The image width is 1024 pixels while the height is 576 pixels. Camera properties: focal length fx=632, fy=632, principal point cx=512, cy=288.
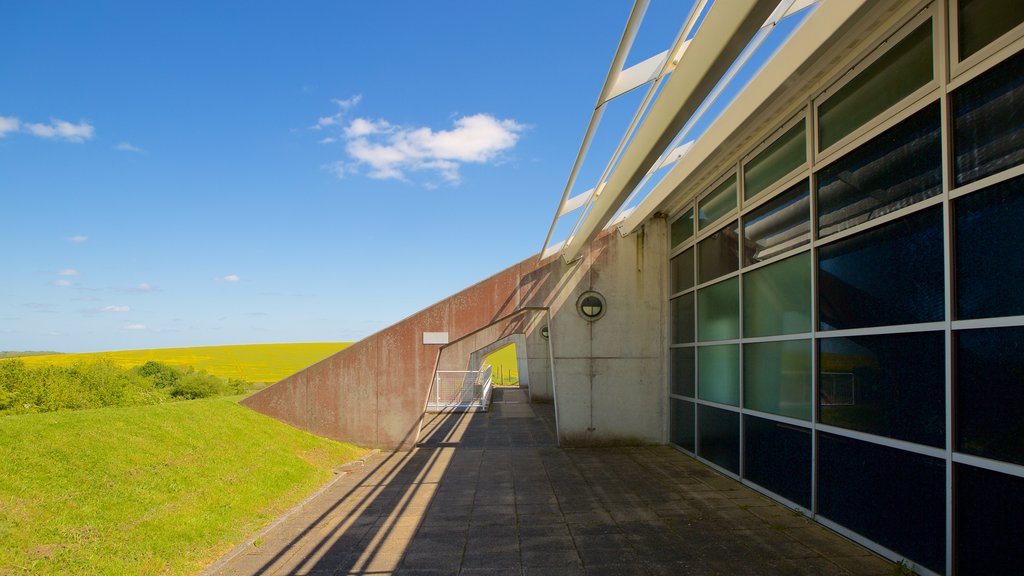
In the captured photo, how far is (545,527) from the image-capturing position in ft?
22.4

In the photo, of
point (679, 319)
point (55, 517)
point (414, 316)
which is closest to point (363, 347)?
point (414, 316)

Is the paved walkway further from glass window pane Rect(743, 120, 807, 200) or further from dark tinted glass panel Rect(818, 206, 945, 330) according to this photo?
glass window pane Rect(743, 120, 807, 200)

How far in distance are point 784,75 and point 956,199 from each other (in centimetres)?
234

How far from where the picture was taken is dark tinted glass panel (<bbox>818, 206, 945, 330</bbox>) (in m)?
5.04

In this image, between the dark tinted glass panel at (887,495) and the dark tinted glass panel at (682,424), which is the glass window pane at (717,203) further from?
the dark tinted glass panel at (887,495)

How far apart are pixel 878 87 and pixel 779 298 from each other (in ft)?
9.17

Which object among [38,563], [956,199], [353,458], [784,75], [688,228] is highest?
[784,75]

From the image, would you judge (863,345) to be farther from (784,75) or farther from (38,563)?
(38,563)

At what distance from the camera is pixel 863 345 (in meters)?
5.94

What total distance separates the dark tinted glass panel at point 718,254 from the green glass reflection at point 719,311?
19 cm

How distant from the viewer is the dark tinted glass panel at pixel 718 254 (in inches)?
364

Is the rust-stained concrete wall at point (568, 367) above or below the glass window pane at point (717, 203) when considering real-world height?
below

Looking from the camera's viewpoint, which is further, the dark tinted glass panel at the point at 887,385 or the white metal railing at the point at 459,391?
the white metal railing at the point at 459,391

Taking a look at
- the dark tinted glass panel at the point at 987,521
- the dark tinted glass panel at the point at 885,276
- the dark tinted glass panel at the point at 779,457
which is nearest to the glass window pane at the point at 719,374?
the dark tinted glass panel at the point at 779,457
